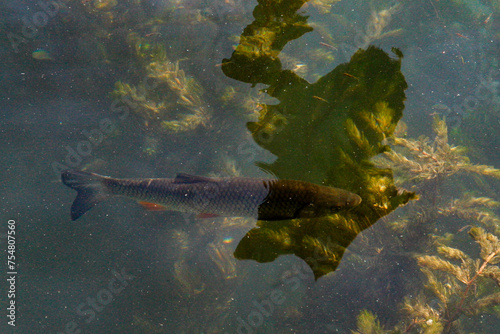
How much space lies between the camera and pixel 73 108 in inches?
217

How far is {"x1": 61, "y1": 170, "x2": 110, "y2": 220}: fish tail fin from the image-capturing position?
10.6 ft

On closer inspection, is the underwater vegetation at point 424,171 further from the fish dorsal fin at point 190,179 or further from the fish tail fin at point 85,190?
the fish tail fin at point 85,190

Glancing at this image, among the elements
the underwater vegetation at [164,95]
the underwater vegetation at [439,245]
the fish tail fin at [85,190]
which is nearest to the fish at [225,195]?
the fish tail fin at [85,190]

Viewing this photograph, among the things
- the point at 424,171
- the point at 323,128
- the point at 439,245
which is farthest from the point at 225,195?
the point at 439,245

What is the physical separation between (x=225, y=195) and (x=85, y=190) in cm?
187

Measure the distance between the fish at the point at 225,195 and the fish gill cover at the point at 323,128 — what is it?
265 millimetres

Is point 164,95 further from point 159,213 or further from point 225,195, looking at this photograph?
point 225,195

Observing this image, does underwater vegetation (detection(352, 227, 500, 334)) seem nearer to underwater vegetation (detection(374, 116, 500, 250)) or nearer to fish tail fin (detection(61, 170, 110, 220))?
underwater vegetation (detection(374, 116, 500, 250))

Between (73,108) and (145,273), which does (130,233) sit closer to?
(145,273)

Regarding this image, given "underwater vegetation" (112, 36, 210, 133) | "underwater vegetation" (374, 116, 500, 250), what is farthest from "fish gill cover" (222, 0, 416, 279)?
"underwater vegetation" (112, 36, 210, 133)

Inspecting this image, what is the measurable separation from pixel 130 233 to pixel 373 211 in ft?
15.7

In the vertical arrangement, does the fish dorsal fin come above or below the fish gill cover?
below

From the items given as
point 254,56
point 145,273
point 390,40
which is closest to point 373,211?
point 254,56

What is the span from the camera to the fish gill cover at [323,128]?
2459mm
